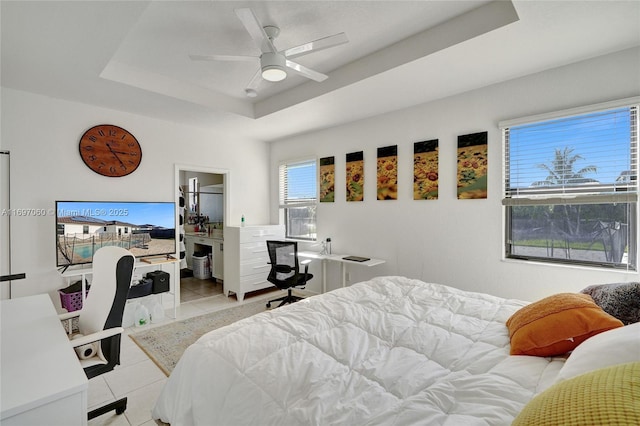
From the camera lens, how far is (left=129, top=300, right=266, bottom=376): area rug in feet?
9.02

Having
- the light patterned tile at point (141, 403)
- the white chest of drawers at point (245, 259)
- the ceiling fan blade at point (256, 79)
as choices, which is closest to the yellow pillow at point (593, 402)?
the light patterned tile at point (141, 403)

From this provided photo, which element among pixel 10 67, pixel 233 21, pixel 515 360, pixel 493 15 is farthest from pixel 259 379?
pixel 10 67

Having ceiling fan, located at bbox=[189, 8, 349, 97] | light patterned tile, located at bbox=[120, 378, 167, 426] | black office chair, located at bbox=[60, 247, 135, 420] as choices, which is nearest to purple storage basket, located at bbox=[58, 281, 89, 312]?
light patterned tile, located at bbox=[120, 378, 167, 426]

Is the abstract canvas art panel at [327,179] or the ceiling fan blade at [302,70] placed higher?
the ceiling fan blade at [302,70]

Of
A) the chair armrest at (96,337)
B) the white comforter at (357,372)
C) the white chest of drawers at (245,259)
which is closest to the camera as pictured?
the white comforter at (357,372)

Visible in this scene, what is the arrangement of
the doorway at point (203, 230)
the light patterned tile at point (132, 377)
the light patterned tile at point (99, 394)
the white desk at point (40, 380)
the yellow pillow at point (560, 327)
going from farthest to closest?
1. the doorway at point (203, 230)
2. the light patterned tile at point (132, 377)
3. the light patterned tile at point (99, 394)
4. the yellow pillow at point (560, 327)
5. the white desk at point (40, 380)

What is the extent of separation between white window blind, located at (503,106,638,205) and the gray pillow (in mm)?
1342

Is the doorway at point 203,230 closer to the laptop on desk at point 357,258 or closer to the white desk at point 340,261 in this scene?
the white desk at point 340,261

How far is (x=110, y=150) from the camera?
3.66 m

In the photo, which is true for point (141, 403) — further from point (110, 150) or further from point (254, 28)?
point (110, 150)

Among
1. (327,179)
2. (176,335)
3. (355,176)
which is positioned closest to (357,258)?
(355,176)

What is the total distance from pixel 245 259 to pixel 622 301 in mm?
4027

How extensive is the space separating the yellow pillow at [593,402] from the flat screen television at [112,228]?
13.4ft

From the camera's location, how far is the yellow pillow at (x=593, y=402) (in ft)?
1.95
